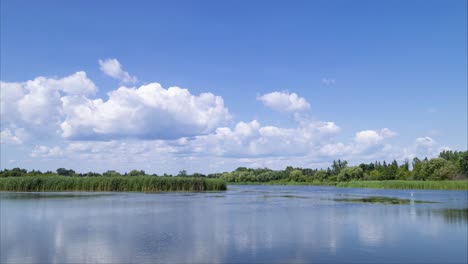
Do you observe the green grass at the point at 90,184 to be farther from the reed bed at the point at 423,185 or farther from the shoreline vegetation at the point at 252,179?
the reed bed at the point at 423,185

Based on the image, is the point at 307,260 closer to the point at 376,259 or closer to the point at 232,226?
the point at 376,259

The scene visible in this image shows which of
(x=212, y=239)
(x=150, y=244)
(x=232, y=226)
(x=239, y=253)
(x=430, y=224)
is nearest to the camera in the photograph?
(x=239, y=253)

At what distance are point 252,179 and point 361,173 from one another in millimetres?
37464

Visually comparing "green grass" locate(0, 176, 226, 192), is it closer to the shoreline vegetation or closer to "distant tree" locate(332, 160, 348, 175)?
the shoreline vegetation

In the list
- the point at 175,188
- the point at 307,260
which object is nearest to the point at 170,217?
the point at 307,260

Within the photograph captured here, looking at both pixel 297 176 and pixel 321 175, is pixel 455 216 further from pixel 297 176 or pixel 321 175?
pixel 297 176

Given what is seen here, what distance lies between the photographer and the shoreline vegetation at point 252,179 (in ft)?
182

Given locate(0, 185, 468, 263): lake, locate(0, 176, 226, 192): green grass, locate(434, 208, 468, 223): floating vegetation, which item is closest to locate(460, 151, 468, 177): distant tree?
locate(0, 176, 226, 192): green grass

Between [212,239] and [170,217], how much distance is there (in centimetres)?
804

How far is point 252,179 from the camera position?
5241 inches

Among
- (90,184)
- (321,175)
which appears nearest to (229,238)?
(90,184)

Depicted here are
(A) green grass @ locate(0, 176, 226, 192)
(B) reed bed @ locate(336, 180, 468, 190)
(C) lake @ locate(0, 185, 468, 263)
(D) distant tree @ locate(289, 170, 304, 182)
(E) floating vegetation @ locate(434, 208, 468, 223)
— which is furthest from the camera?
(D) distant tree @ locate(289, 170, 304, 182)

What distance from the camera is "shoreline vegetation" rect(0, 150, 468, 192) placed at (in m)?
55.5

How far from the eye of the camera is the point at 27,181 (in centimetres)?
5472
